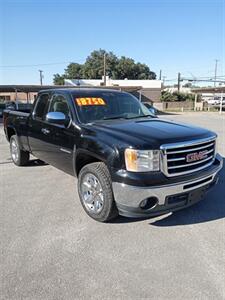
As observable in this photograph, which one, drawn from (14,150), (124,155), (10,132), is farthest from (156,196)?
(10,132)

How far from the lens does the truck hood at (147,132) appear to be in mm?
3369

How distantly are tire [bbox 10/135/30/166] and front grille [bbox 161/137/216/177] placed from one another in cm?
440

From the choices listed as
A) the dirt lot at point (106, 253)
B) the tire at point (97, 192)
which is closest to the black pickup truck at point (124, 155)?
the tire at point (97, 192)

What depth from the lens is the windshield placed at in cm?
445

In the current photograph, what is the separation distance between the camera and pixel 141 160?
3.30m

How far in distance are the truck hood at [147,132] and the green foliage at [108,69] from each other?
71426 millimetres

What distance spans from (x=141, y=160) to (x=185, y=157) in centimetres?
62

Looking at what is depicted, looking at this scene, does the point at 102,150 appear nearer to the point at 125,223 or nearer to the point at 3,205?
the point at 125,223

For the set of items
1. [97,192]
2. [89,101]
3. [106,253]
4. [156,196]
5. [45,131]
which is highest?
[89,101]

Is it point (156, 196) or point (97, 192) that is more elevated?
point (156, 196)

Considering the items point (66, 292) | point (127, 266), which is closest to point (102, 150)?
point (127, 266)

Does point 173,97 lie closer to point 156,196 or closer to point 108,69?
point 108,69

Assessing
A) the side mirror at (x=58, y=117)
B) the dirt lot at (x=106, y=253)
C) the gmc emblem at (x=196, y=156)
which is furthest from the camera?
the side mirror at (x=58, y=117)

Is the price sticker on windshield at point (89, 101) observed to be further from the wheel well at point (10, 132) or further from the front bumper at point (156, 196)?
the wheel well at point (10, 132)
